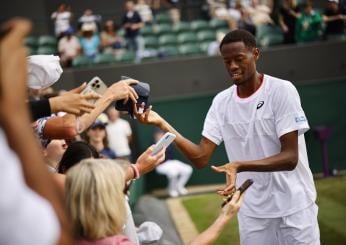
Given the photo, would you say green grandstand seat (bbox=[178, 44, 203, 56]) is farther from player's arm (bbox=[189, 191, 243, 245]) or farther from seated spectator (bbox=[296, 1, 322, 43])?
player's arm (bbox=[189, 191, 243, 245])

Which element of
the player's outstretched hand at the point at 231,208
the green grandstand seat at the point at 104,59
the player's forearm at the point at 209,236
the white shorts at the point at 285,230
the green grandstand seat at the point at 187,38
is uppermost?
the green grandstand seat at the point at 187,38

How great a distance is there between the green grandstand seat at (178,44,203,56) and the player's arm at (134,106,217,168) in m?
8.03

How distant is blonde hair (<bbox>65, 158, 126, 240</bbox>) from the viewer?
1958 millimetres

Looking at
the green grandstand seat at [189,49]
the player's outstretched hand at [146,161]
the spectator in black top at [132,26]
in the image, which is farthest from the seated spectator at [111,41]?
the player's outstretched hand at [146,161]

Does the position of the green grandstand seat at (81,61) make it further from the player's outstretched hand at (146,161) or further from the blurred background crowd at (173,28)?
the player's outstretched hand at (146,161)

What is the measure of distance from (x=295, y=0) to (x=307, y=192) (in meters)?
9.83

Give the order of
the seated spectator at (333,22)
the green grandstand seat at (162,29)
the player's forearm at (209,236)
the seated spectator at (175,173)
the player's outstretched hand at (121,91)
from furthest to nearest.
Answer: the green grandstand seat at (162,29) < the seated spectator at (333,22) < the seated spectator at (175,173) < the player's outstretched hand at (121,91) < the player's forearm at (209,236)

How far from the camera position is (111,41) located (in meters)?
12.3

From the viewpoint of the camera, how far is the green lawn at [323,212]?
6469mm

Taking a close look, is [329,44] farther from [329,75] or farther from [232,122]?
[232,122]

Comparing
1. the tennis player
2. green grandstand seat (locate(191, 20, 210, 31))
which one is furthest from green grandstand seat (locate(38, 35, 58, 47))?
the tennis player

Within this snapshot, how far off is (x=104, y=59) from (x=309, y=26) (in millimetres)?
4318

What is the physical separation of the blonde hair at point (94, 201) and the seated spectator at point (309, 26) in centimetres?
1005

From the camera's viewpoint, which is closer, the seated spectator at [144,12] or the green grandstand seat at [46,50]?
the green grandstand seat at [46,50]
